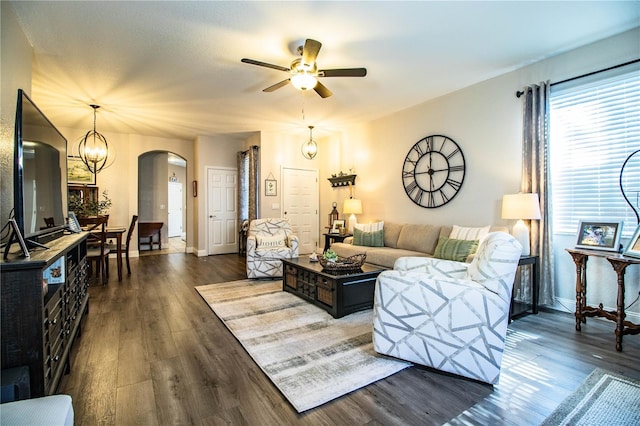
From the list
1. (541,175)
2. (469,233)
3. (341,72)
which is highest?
(341,72)

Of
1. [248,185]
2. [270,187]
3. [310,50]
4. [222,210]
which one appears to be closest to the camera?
[310,50]

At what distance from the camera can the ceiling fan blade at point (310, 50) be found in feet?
8.82

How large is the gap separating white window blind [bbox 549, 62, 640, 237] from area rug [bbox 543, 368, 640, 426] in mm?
1674

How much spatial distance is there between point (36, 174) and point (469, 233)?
14.3ft

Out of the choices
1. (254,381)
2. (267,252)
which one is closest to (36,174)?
(254,381)

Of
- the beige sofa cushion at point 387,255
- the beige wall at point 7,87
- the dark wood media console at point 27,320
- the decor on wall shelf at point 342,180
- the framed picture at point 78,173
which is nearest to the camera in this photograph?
the dark wood media console at point 27,320

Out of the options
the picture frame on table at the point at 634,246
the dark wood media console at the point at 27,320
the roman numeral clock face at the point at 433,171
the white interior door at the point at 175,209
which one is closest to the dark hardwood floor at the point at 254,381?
the dark wood media console at the point at 27,320

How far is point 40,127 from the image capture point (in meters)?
2.26

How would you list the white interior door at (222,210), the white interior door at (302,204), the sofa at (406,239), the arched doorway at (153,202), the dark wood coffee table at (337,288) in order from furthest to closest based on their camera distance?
the arched doorway at (153,202) → the white interior door at (222,210) → the white interior door at (302,204) → the sofa at (406,239) → the dark wood coffee table at (337,288)

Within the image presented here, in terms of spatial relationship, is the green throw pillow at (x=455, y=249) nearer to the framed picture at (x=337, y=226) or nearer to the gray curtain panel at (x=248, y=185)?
the framed picture at (x=337, y=226)

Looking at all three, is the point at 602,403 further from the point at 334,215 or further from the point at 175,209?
the point at 175,209

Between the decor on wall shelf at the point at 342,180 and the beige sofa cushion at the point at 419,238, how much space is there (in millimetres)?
1807

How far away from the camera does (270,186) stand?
693cm

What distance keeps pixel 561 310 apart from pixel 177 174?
11357 mm
